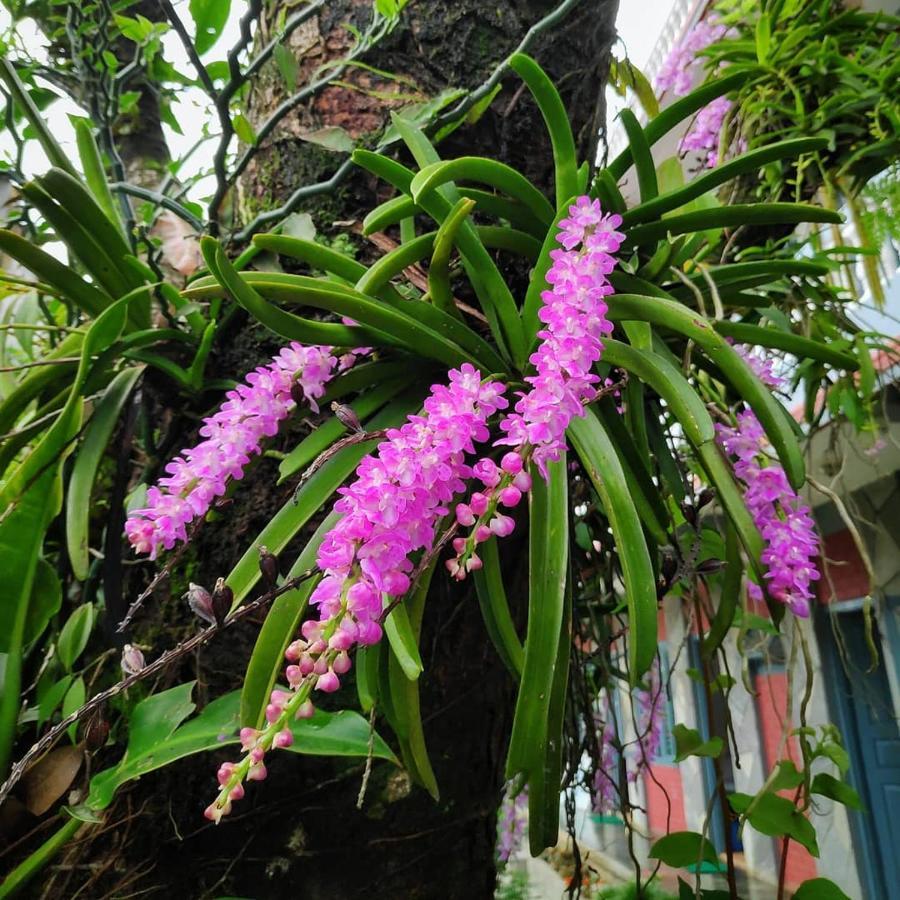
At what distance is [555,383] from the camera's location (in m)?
0.47

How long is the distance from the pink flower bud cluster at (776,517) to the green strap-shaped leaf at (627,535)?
127 millimetres

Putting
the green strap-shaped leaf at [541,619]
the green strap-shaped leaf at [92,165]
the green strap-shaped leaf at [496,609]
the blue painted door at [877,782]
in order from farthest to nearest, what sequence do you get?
the blue painted door at [877,782] → the green strap-shaped leaf at [92,165] → the green strap-shaped leaf at [496,609] → the green strap-shaped leaf at [541,619]

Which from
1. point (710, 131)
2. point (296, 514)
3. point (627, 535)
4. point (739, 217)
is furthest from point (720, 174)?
point (710, 131)

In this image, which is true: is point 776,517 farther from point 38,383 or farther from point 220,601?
point 38,383

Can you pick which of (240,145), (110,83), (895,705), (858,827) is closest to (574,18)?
(240,145)

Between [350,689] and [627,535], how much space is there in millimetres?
355

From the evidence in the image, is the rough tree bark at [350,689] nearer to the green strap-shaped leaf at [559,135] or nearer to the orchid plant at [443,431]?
the orchid plant at [443,431]

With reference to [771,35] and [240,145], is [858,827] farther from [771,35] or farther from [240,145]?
[240,145]

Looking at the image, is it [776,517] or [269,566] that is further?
[776,517]

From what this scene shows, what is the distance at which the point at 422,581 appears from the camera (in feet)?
1.83

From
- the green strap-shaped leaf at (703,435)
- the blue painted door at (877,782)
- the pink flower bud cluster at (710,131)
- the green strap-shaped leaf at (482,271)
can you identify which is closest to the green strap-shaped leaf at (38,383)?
the green strap-shaped leaf at (482,271)

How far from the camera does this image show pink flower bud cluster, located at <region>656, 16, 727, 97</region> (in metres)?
1.98

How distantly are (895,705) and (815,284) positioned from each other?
2.73 metres

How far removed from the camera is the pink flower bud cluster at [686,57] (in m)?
1.98
